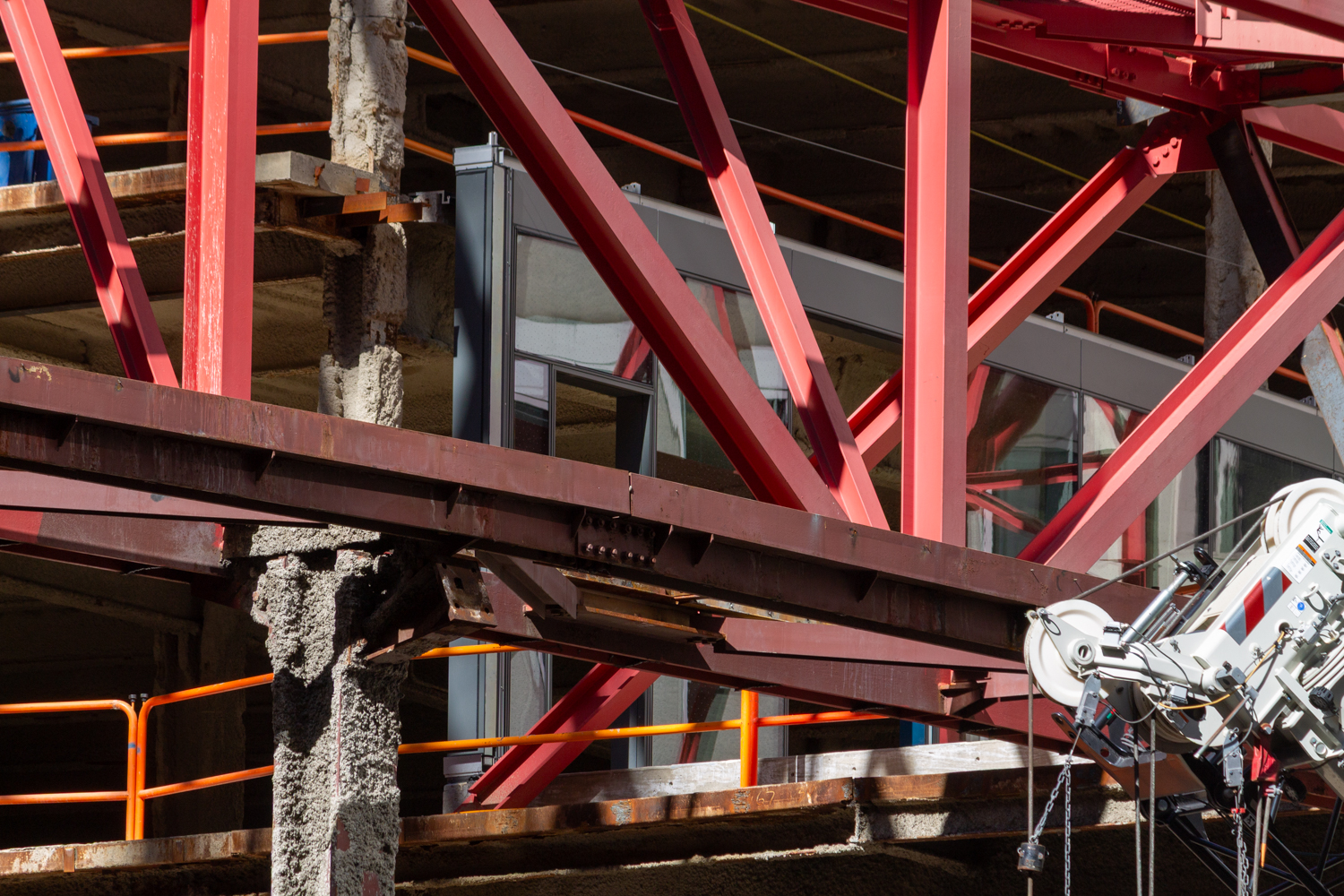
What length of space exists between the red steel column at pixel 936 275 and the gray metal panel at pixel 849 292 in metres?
5.87

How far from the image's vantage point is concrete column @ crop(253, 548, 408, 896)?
749cm

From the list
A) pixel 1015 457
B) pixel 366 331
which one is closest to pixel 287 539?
pixel 366 331

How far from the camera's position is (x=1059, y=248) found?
8.49 metres

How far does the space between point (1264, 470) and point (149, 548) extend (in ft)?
37.6

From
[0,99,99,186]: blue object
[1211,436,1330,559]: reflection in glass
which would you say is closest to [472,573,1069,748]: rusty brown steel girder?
[0,99,99,186]: blue object

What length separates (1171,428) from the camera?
739 centimetres

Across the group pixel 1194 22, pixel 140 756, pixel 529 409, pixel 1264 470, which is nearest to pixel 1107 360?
pixel 1264 470

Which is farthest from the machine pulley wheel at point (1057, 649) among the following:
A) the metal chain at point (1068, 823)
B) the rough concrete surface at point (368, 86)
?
the rough concrete surface at point (368, 86)

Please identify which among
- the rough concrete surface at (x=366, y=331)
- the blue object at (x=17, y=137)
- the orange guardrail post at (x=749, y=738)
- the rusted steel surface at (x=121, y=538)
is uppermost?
the blue object at (x=17, y=137)

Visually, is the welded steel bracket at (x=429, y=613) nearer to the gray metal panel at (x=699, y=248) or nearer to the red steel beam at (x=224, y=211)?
the red steel beam at (x=224, y=211)

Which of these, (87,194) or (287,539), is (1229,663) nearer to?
(287,539)

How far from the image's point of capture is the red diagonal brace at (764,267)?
6680mm

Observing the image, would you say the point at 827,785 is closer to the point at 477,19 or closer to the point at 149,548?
the point at 149,548

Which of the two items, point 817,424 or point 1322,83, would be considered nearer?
point 817,424
